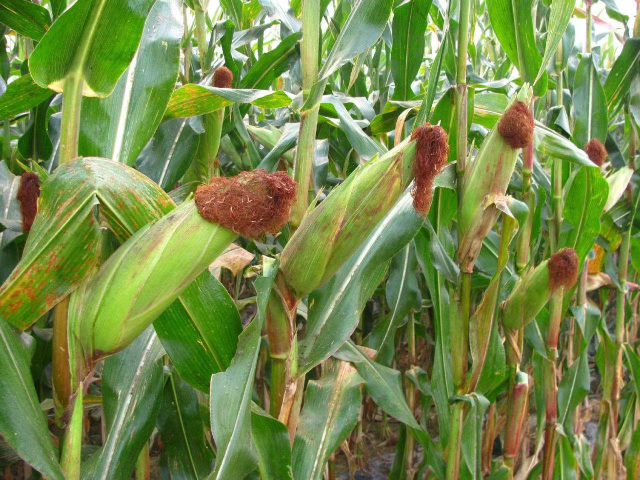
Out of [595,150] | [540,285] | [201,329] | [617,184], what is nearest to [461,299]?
[540,285]

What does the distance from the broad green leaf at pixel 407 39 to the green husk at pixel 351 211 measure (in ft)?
2.41

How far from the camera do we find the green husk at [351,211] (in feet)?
2.86

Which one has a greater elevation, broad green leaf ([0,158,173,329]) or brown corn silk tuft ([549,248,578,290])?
broad green leaf ([0,158,173,329])

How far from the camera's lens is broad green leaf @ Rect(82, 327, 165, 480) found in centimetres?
107

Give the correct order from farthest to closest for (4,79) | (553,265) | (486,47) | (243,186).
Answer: (486,47)
(4,79)
(553,265)
(243,186)

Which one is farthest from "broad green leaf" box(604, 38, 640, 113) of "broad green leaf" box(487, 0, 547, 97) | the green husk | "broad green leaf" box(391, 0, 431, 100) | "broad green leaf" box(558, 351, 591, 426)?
the green husk

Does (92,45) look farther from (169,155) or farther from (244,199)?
(169,155)

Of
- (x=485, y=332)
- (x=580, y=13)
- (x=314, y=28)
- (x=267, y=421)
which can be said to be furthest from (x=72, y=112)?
(x=580, y=13)

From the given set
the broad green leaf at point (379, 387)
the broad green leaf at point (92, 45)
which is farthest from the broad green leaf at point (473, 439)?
the broad green leaf at point (92, 45)

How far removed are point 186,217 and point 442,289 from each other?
977 millimetres

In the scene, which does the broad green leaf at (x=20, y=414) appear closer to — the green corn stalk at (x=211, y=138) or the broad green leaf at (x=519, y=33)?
the green corn stalk at (x=211, y=138)

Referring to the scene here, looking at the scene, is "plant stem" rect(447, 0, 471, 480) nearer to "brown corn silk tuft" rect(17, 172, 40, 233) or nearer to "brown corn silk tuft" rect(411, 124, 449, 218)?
"brown corn silk tuft" rect(411, 124, 449, 218)

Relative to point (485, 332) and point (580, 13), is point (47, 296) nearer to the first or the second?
point (485, 332)

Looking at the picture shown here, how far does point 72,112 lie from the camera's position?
858 mm
